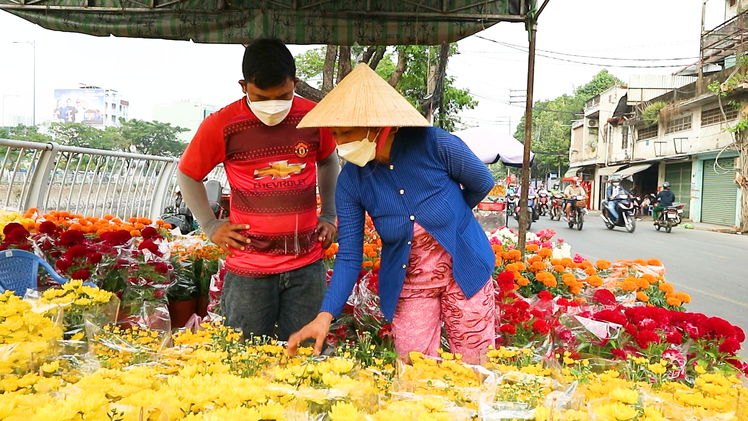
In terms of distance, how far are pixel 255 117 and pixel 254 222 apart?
0.42 meters

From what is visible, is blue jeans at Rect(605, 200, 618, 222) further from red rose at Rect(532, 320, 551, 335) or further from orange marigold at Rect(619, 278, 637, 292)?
red rose at Rect(532, 320, 551, 335)

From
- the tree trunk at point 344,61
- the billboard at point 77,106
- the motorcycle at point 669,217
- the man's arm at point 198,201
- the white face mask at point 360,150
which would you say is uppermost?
the billboard at point 77,106

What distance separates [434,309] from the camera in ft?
Answer: 6.45

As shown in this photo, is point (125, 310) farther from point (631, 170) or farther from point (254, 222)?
point (631, 170)

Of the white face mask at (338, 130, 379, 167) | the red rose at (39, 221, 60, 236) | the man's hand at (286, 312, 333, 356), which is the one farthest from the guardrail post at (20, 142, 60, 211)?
the man's hand at (286, 312, 333, 356)

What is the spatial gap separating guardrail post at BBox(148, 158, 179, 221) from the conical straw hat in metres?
6.68

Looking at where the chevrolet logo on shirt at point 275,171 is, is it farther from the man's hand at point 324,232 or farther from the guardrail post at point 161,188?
the guardrail post at point 161,188

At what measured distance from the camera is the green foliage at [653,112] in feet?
74.9

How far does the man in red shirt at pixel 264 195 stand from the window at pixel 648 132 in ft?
84.7

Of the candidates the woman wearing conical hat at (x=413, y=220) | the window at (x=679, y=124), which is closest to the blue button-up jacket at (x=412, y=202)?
the woman wearing conical hat at (x=413, y=220)

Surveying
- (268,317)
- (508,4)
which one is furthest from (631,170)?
(268,317)

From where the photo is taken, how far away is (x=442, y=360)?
46.3 inches

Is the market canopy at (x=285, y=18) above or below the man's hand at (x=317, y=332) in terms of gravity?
above

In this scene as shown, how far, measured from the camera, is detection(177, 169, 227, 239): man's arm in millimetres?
2180
